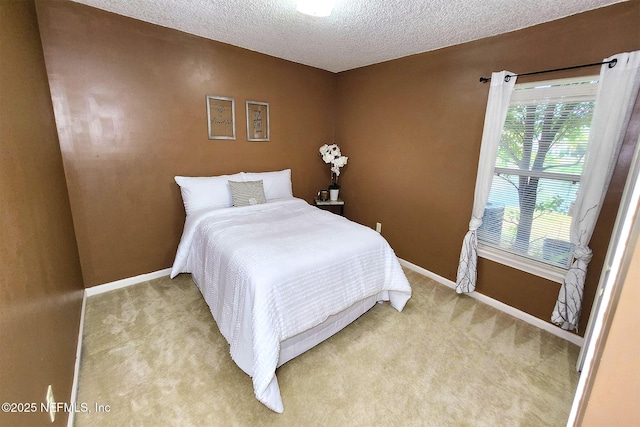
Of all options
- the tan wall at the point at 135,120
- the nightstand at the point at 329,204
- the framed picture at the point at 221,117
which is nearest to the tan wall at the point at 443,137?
the nightstand at the point at 329,204

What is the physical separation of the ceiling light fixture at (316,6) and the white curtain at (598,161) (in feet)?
6.11

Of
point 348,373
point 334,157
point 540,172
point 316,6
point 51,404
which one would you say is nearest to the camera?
point 51,404

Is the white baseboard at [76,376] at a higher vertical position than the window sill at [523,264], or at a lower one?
lower

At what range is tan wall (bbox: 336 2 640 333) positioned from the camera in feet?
6.26

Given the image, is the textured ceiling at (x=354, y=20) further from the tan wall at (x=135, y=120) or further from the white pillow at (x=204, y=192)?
the white pillow at (x=204, y=192)

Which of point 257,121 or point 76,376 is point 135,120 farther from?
point 76,376

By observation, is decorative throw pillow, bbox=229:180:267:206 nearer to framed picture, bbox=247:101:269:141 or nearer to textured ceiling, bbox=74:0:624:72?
framed picture, bbox=247:101:269:141

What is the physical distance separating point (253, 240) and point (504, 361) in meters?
1.96

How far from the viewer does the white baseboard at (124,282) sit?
257cm

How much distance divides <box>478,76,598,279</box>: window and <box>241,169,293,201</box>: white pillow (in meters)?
2.17

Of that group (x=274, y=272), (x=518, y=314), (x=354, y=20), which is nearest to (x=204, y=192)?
(x=274, y=272)

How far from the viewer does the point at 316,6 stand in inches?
74.7

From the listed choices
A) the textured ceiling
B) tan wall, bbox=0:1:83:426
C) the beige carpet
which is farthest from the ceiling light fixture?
the beige carpet

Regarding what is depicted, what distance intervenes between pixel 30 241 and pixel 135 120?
172 cm
